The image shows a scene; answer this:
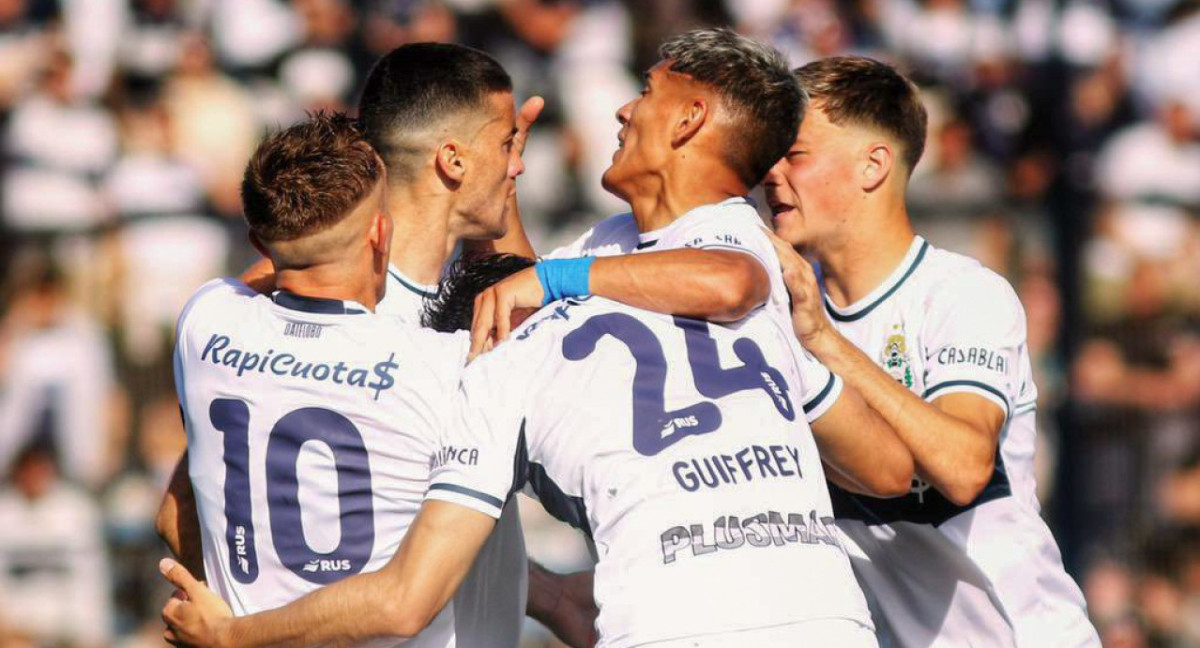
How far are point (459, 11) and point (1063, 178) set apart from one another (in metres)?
3.84

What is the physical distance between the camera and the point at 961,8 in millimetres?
10086

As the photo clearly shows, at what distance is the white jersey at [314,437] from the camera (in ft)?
12.9

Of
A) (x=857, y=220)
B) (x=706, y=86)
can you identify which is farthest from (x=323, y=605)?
(x=857, y=220)

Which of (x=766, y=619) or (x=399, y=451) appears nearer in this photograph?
(x=766, y=619)

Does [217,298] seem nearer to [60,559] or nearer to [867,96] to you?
[867,96]

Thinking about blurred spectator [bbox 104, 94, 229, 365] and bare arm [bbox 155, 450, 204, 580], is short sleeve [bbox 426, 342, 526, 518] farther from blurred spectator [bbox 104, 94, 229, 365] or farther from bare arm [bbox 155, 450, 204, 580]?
blurred spectator [bbox 104, 94, 229, 365]

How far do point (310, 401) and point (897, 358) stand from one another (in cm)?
194

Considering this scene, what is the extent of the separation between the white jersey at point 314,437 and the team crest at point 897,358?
153cm

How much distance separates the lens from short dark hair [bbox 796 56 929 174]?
5230 millimetres

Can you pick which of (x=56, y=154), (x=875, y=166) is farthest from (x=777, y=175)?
(x=56, y=154)

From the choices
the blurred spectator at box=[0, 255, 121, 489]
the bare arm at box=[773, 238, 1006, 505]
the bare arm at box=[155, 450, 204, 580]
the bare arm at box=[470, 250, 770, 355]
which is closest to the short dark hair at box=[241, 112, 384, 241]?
the bare arm at box=[470, 250, 770, 355]

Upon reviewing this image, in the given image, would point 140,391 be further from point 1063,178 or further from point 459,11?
point 1063,178

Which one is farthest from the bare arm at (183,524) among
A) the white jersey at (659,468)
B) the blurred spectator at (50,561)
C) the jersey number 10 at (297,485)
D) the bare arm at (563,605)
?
the blurred spectator at (50,561)

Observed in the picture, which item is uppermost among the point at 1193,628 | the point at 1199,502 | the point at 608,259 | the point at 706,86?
the point at 706,86
